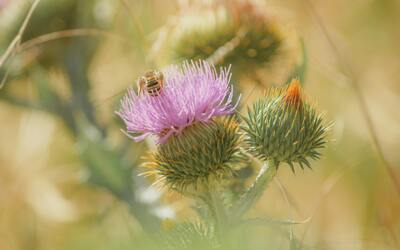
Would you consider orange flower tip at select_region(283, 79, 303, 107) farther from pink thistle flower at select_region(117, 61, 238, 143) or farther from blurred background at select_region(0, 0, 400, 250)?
blurred background at select_region(0, 0, 400, 250)

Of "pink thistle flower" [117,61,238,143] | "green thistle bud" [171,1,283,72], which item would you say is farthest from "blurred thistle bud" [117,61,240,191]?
"green thistle bud" [171,1,283,72]

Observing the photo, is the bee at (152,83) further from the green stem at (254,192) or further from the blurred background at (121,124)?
the blurred background at (121,124)

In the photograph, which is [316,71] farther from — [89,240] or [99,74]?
[89,240]

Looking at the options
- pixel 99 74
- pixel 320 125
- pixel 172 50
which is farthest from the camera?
pixel 99 74

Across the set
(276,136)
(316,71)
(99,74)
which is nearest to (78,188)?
(99,74)

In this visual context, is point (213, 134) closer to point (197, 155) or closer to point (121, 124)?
point (197, 155)

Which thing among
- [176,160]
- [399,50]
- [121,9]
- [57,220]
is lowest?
[399,50]

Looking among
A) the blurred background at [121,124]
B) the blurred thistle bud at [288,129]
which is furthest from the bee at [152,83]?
the blurred background at [121,124]
